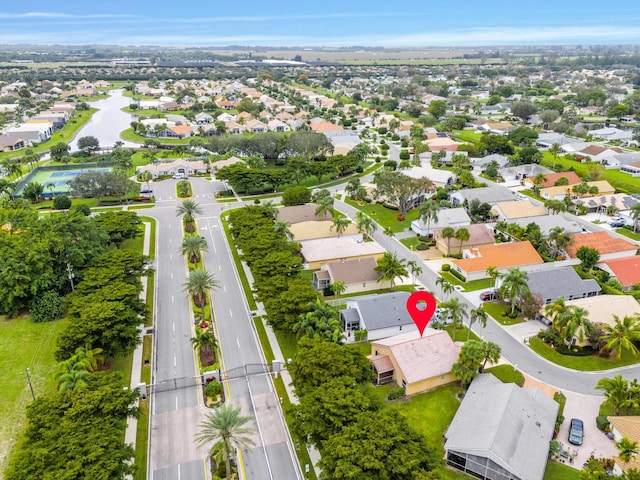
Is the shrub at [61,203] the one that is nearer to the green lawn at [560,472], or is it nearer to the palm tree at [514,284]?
the palm tree at [514,284]

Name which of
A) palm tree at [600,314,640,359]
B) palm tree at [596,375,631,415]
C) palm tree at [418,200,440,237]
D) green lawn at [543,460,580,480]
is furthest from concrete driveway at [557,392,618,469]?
palm tree at [418,200,440,237]

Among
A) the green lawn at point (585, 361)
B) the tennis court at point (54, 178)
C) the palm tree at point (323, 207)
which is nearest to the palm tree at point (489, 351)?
the green lawn at point (585, 361)

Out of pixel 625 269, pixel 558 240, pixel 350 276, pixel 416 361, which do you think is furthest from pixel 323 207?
pixel 625 269

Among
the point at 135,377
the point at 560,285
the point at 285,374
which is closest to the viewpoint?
the point at 135,377

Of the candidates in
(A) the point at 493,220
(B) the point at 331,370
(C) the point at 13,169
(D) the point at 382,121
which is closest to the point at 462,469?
(B) the point at 331,370

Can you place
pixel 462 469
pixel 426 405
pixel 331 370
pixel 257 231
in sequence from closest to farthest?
1. pixel 462 469
2. pixel 331 370
3. pixel 426 405
4. pixel 257 231

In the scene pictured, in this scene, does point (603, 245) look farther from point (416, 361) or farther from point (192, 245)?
point (192, 245)

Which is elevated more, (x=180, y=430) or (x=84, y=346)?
(x=84, y=346)

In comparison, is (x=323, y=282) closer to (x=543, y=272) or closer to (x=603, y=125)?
(x=543, y=272)
